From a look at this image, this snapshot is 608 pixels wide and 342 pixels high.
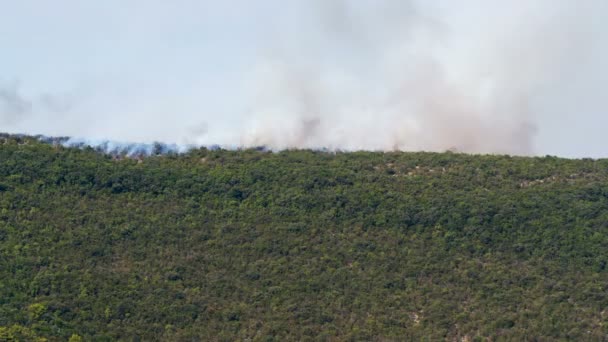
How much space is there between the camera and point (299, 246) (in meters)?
176

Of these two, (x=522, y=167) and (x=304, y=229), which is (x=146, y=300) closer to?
(x=304, y=229)

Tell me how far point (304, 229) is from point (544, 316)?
25805mm

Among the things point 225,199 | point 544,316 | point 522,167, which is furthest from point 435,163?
point 544,316

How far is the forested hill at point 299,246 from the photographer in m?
163

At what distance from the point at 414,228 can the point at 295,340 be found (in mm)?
21722

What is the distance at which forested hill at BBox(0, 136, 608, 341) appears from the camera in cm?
16300

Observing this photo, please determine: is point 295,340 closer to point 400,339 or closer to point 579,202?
point 400,339

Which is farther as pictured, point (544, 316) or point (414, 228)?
point (414, 228)

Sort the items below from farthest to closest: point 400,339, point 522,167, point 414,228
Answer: point 522,167 < point 414,228 < point 400,339

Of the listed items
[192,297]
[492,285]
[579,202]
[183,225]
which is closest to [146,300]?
[192,297]

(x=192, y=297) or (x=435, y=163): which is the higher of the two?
(x=435, y=163)

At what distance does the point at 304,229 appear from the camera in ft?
588

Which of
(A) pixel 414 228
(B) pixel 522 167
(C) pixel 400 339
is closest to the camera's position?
(C) pixel 400 339

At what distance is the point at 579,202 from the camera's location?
590ft
